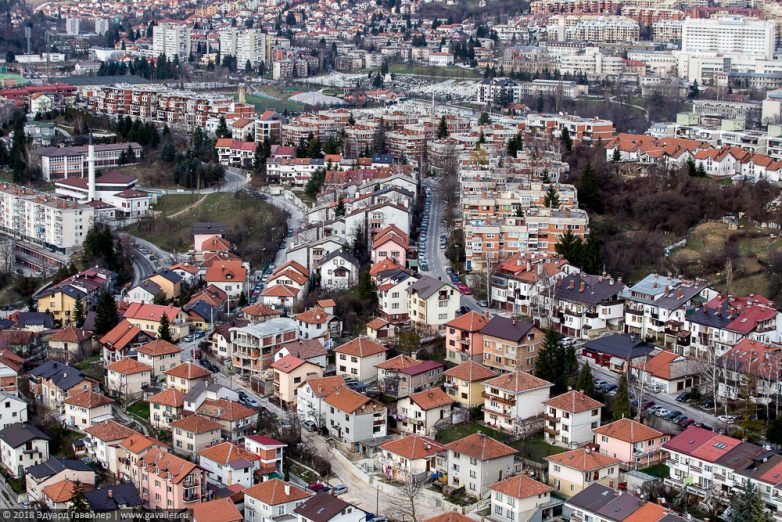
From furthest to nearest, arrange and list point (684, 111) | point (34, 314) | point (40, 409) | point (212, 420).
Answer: point (684, 111)
point (34, 314)
point (40, 409)
point (212, 420)

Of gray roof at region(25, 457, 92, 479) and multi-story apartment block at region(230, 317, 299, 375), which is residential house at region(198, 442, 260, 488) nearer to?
gray roof at region(25, 457, 92, 479)

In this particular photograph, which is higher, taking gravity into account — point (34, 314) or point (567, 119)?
point (567, 119)

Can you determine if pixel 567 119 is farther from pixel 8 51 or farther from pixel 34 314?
pixel 8 51

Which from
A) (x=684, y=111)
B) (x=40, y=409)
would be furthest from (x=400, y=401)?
(x=684, y=111)

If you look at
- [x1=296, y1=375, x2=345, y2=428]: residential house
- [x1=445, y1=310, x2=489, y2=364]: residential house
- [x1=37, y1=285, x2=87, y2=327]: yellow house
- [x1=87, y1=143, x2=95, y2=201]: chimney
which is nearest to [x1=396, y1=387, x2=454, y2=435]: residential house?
[x1=296, y1=375, x2=345, y2=428]: residential house

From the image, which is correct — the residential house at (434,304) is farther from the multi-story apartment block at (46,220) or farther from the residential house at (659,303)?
the multi-story apartment block at (46,220)

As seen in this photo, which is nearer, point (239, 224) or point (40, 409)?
point (40, 409)

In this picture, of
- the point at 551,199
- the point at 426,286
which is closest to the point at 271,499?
the point at 426,286
